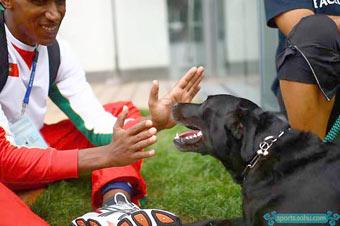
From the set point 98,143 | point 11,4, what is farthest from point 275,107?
point 11,4

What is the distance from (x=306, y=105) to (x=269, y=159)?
0.47 meters

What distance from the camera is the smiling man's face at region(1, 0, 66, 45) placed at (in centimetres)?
223

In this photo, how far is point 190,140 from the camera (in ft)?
6.99

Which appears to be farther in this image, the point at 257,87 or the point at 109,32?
the point at 109,32

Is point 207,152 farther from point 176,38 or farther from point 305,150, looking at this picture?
point 176,38

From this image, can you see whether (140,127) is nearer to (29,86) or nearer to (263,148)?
(263,148)

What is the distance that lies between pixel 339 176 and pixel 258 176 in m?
0.28

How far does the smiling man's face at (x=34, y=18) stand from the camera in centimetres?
223

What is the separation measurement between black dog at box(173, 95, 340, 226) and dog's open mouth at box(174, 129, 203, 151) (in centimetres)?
2

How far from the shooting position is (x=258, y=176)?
6.10 ft

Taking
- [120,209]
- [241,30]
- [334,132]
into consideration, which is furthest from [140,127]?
[241,30]

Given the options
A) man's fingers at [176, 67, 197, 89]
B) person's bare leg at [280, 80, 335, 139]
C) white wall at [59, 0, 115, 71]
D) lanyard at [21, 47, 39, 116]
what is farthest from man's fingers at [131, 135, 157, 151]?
white wall at [59, 0, 115, 71]

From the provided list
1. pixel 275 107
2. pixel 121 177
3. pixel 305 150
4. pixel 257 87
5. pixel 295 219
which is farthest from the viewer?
pixel 257 87

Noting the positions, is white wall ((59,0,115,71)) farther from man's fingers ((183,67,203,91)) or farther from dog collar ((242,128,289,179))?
dog collar ((242,128,289,179))
